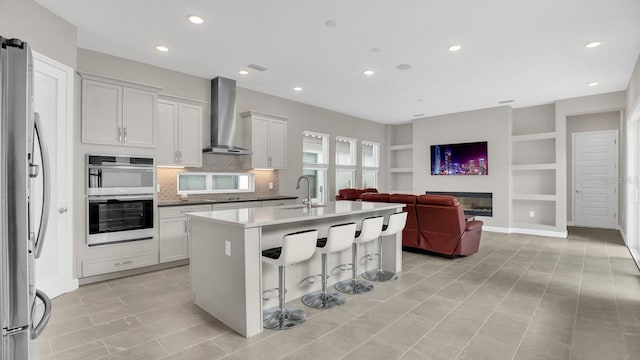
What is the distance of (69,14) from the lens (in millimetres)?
3457

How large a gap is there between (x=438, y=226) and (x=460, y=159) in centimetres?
379

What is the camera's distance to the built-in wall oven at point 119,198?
157 inches

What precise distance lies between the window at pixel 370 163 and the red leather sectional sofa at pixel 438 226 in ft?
12.9

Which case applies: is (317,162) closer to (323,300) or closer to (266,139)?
(266,139)

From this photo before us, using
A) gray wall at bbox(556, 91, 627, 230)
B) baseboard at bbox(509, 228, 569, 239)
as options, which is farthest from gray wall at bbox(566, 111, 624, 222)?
baseboard at bbox(509, 228, 569, 239)

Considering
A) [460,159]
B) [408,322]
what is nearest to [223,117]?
[408,322]

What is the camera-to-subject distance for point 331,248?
3.16 m

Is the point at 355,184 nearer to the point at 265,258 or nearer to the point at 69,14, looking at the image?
the point at 265,258

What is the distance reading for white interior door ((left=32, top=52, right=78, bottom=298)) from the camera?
3396mm

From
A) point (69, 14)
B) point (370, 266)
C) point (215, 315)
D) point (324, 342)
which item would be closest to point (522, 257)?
point (370, 266)

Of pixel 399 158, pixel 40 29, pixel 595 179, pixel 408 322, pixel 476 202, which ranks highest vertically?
pixel 40 29

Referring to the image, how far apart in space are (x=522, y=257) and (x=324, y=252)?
12.7 ft

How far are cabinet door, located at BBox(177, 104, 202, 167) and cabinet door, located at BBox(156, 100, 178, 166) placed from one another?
0.26ft

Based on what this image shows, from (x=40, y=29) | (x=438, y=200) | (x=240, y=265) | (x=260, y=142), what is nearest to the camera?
(x=240, y=265)
